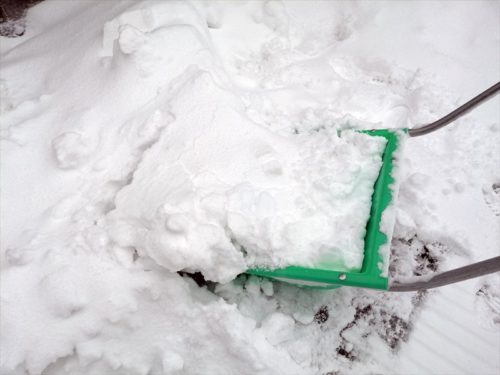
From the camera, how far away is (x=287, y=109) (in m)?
1.86

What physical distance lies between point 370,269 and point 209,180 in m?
0.62

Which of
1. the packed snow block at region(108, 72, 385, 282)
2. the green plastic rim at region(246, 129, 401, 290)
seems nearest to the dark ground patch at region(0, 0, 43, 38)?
the packed snow block at region(108, 72, 385, 282)

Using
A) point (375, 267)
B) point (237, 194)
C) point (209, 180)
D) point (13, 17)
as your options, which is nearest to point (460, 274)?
point (375, 267)

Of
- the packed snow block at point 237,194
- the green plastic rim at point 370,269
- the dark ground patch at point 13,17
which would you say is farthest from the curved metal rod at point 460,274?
the dark ground patch at point 13,17

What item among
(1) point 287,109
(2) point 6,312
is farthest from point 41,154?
(1) point 287,109

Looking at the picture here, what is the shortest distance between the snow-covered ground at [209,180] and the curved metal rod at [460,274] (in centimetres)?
56

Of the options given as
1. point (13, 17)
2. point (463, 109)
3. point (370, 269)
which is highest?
point (13, 17)

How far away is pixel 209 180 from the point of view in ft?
4.38

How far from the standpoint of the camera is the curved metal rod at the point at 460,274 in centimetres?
84

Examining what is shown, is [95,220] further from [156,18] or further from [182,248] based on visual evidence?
[156,18]

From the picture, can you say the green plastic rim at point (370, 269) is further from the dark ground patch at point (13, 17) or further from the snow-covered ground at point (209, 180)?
the dark ground patch at point (13, 17)

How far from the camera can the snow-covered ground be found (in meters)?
1.24

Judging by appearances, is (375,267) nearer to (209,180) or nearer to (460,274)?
(460,274)

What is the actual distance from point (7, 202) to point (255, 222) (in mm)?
916
